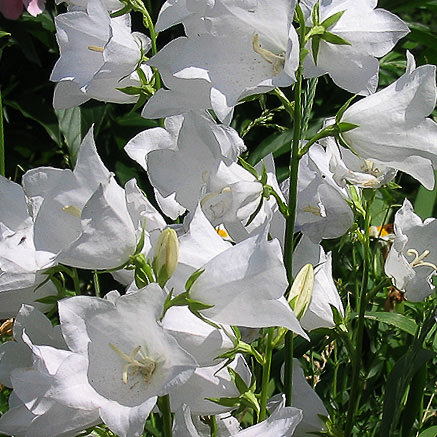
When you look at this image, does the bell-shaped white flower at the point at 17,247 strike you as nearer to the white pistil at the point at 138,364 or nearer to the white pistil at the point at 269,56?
the white pistil at the point at 138,364

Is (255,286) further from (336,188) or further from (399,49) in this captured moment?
(399,49)

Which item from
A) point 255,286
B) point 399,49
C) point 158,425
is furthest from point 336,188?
point 399,49

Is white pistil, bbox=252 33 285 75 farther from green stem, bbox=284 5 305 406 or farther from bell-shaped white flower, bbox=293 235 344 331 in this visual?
bell-shaped white flower, bbox=293 235 344 331

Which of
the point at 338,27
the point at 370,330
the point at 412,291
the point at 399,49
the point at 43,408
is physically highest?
the point at 338,27

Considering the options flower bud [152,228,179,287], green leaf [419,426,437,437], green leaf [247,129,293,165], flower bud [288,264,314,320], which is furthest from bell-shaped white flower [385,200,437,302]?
green leaf [247,129,293,165]

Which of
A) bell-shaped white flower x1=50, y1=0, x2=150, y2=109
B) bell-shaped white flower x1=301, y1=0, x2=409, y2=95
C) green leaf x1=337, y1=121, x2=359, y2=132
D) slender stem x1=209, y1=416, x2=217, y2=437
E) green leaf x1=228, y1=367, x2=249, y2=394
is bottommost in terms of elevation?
slender stem x1=209, y1=416, x2=217, y2=437

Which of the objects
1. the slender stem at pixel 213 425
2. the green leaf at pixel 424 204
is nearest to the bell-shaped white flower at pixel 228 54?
the slender stem at pixel 213 425

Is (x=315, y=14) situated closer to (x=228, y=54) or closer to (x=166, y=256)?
(x=228, y=54)
